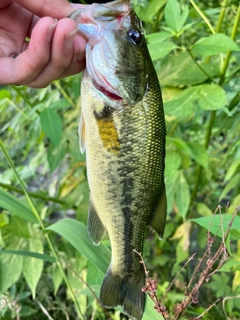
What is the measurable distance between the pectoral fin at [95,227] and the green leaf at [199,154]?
460 mm

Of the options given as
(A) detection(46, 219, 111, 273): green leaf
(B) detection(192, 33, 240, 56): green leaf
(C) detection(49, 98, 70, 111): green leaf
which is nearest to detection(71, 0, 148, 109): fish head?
(B) detection(192, 33, 240, 56): green leaf

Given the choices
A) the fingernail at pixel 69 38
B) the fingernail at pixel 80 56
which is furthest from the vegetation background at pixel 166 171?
the fingernail at pixel 69 38

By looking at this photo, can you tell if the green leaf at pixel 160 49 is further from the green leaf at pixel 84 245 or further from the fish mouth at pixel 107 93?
the green leaf at pixel 84 245

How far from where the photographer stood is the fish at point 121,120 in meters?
1.01

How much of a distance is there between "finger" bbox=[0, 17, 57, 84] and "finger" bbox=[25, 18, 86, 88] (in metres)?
0.01

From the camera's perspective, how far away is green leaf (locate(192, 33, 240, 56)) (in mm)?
1133

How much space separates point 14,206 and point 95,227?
24 cm

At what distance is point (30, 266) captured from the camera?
1419mm

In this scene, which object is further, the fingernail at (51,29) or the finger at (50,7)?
the finger at (50,7)

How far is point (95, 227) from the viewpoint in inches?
45.2

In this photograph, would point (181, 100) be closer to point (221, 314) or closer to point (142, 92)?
point (142, 92)

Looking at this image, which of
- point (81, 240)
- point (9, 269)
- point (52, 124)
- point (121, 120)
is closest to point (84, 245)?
point (81, 240)

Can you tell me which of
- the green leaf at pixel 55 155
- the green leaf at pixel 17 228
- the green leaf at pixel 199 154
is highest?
the green leaf at pixel 199 154

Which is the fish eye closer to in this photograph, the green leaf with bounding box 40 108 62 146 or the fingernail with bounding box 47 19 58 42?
the fingernail with bounding box 47 19 58 42
